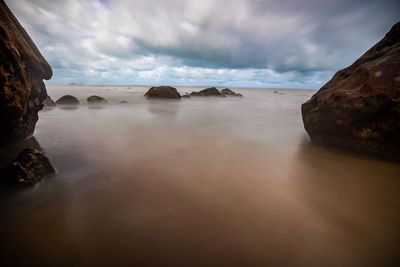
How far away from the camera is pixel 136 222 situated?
2.20 metres

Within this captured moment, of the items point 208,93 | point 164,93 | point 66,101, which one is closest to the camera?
point 66,101

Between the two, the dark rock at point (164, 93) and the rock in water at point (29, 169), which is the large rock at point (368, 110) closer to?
the rock in water at point (29, 169)

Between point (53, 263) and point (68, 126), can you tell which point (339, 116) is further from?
point (68, 126)

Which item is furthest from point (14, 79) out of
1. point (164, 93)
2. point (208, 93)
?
point (208, 93)

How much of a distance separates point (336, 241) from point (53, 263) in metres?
2.82

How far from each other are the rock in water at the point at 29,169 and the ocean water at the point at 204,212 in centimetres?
17

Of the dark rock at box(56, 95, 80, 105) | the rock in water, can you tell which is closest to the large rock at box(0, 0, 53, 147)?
the rock in water

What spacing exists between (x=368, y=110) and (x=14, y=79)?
23.3ft

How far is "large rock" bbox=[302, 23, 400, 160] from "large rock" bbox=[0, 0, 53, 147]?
675 cm

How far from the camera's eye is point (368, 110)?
4133mm

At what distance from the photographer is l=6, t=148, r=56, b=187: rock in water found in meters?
2.76

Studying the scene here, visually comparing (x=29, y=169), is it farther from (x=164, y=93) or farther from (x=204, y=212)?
(x=164, y=93)

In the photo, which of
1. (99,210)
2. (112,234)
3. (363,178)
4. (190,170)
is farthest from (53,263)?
(363,178)

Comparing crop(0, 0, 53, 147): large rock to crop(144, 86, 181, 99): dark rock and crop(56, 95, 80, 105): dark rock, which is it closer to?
crop(56, 95, 80, 105): dark rock
